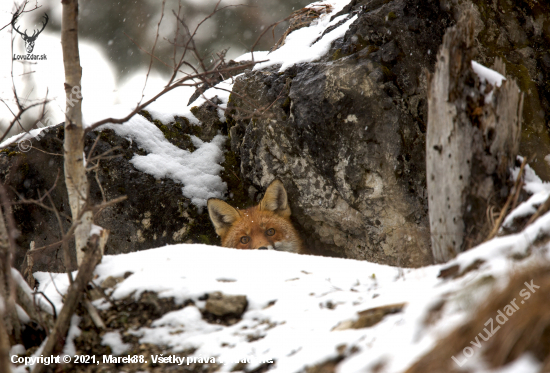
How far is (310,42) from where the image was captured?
239 inches

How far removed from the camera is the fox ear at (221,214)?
213 inches

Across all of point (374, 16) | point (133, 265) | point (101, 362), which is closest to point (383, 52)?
point (374, 16)

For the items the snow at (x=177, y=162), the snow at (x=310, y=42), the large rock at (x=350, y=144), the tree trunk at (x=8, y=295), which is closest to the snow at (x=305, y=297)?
the tree trunk at (x=8, y=295)

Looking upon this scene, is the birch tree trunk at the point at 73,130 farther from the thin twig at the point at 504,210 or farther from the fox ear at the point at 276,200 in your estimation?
the thin twig at the point at 504,210

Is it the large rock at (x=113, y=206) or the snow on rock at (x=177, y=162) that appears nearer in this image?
the large rock at (x=113, y=206)

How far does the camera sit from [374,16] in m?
4.95

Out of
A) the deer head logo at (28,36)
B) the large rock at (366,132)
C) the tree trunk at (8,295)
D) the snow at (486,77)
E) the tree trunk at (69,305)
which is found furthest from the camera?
the large rock at (366,132)

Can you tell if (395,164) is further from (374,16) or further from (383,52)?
(374,16)

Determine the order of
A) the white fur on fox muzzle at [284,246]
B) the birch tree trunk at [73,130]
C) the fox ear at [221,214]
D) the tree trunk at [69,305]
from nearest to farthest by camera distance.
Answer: the tree trunk at [69,305], the birch tree trunk at [73,130], the white fur on fox muzzle at [284,246], the fox ear at [221,214]

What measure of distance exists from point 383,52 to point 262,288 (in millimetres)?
3437

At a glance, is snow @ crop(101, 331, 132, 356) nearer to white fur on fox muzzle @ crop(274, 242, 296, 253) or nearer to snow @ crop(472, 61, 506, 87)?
white fur on fox muzzle @ crop(274, 242, 296, 253)

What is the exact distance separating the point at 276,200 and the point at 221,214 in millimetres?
827

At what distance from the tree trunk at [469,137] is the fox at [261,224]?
107 inches

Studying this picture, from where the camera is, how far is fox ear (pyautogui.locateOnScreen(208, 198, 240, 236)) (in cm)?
540
